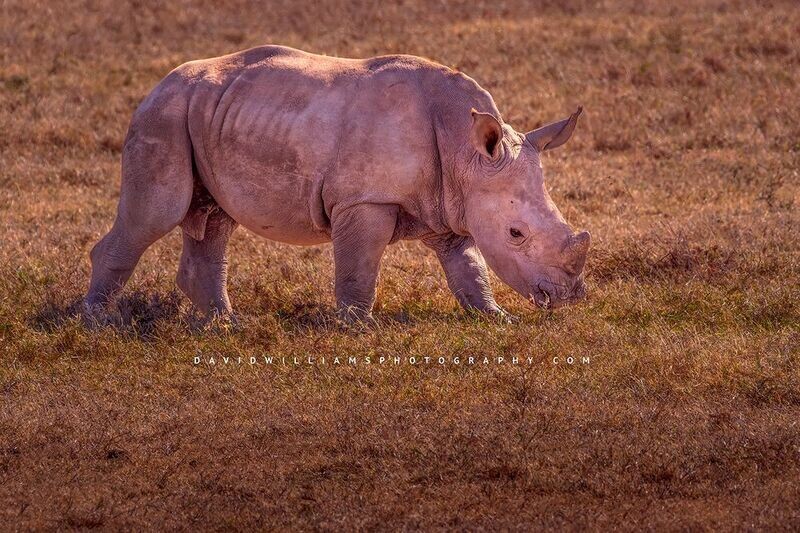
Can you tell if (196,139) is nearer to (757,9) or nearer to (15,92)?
(15,92)

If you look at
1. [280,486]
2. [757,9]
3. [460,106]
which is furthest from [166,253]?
[757,9]

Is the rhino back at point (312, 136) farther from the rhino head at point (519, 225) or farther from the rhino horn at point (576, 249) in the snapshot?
the rhino horn at point (576, 249)

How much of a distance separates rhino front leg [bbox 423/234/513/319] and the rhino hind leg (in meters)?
1.40

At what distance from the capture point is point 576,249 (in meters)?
8.65

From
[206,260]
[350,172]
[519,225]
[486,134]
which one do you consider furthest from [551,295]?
[206,260]

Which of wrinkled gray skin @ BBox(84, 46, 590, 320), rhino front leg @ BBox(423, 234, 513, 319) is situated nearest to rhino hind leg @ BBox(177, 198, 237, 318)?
wrinkled gray skin @ BBox(84, 46, 590, 320)

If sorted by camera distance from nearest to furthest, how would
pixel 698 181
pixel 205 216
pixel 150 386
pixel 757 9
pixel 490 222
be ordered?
pixel 150 386 < pixel 490 222 < pixel 205 216 < pixel 698 181 < pixel 757 9

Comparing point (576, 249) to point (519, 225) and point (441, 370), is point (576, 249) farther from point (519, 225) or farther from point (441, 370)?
point (441, 370)

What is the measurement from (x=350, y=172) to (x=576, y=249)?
143 centimetres

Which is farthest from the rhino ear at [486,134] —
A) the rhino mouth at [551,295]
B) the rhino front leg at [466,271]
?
the rhino front leg at [466,271]

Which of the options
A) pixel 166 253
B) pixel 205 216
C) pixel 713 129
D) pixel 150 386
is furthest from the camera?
pixel 713 129

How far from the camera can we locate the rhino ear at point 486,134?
859 centimetres

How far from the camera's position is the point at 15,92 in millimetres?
16578

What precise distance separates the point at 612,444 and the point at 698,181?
6.91 m
